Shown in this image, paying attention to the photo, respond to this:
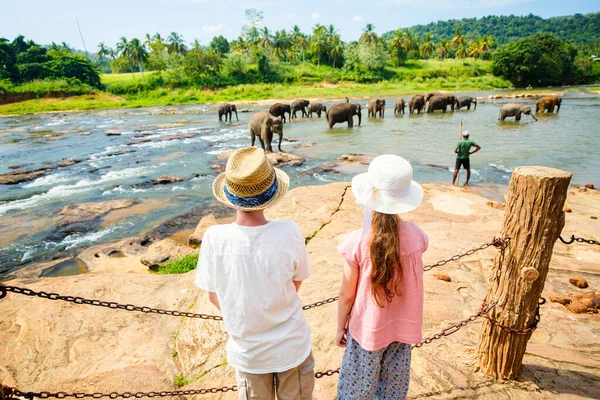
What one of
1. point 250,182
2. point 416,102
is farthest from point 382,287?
point 416,102

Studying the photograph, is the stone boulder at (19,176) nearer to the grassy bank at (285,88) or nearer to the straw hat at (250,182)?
the straw hat at (250,182)

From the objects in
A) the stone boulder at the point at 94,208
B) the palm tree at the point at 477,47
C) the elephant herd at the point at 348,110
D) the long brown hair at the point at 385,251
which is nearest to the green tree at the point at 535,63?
the palm tree at the point at 477,47

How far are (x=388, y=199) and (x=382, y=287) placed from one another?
490 mm

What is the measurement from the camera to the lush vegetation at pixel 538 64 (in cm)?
4859

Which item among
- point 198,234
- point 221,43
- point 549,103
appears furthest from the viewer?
point 221,43

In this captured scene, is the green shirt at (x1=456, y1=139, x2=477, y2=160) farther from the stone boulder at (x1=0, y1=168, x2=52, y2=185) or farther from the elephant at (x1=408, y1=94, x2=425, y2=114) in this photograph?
the elephant at (x1=408, y1=94, x2=425, y2=114)

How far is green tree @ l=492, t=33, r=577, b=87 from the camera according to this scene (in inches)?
1912

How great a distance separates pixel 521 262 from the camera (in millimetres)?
2473

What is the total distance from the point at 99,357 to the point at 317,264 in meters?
2.74

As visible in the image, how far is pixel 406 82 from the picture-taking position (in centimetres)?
5284

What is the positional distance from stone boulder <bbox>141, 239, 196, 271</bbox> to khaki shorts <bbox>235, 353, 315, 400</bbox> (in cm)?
460

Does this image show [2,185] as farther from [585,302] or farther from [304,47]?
[304,47]

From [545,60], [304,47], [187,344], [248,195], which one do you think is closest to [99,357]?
[187,344]

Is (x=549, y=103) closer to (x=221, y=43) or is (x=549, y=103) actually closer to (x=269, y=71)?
(x=269, y=71)
